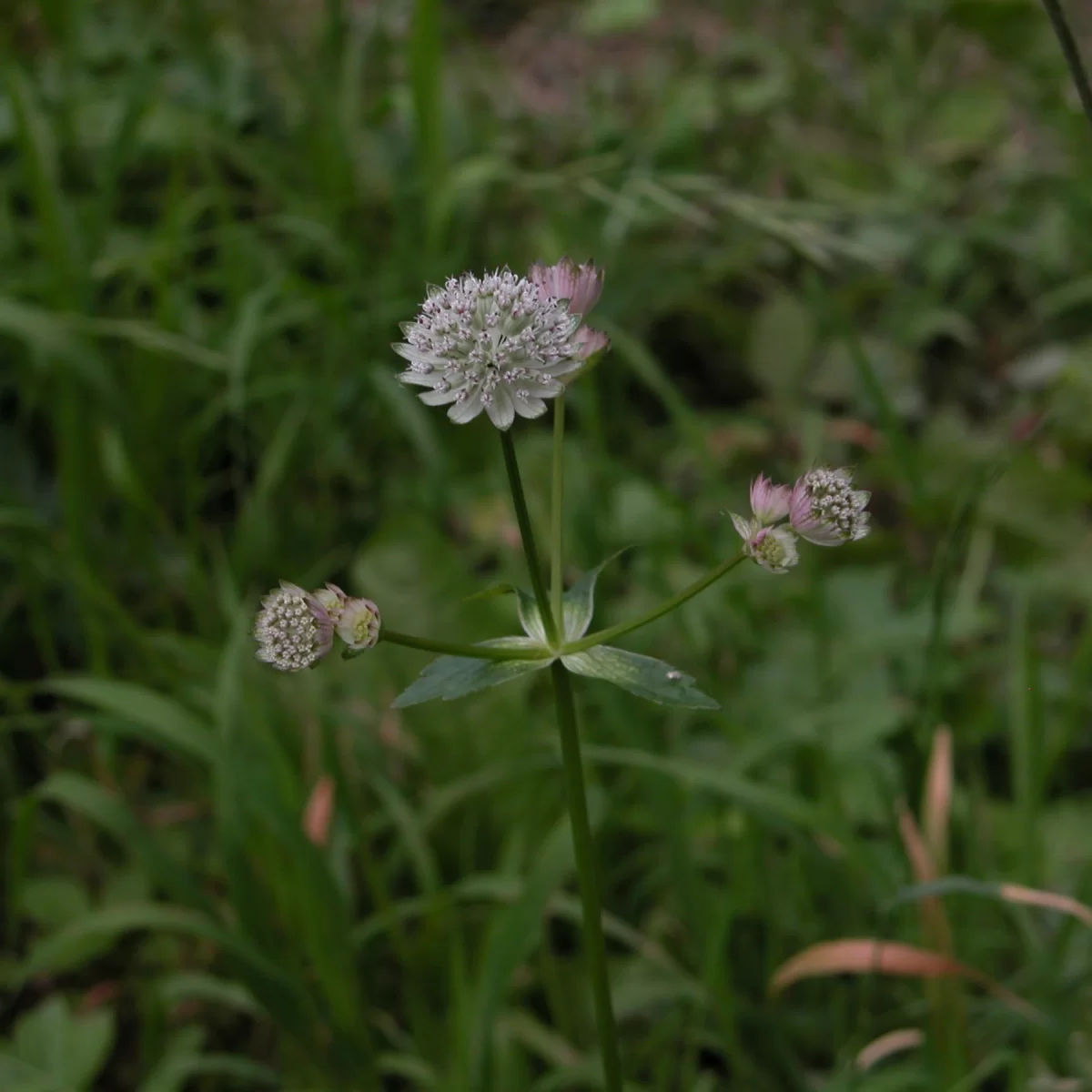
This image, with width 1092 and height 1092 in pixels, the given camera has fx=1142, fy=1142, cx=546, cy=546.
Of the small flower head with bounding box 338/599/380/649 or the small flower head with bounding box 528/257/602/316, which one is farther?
the small flower head with bounding box 528/257/602/316

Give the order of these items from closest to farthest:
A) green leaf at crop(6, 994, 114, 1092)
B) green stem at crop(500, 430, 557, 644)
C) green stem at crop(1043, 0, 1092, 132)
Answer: green stem at crop(500, 430, 557, 644) → green stem at crop(1043, 0, 1092, 132) → green leaf at crop(6, 994, 114, 1092)

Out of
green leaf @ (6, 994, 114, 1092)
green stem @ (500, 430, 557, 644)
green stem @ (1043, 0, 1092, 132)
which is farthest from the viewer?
green leaf @ (6, 994, 114, 1092)

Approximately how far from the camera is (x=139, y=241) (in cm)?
254

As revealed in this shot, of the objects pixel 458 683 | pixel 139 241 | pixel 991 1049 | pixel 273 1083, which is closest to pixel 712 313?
pixel 139 241

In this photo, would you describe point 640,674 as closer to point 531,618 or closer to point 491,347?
point 531,618

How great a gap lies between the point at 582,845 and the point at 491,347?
36 centimetres

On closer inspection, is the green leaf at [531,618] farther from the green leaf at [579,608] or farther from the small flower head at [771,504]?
the small flower head at [771,504]

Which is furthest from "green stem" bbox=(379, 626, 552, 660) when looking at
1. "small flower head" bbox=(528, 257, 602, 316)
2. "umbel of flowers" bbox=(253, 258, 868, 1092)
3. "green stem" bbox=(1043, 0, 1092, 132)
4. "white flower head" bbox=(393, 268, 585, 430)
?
"green stem" bbox=(1043, 0, 1092, 132)

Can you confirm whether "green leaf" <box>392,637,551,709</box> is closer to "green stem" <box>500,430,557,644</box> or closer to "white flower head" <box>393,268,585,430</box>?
"green stem" <box>500,430,557,644</box>

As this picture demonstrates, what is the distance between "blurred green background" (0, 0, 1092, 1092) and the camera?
154 centimetres

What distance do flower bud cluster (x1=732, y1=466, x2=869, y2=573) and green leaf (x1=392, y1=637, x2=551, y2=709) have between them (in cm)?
17

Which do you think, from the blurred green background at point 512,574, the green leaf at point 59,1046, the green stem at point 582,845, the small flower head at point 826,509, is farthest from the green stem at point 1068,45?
the green leaf at point 59,1046

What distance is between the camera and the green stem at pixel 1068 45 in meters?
0.81

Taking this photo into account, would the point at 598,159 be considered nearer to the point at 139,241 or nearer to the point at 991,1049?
the point at 139,241
